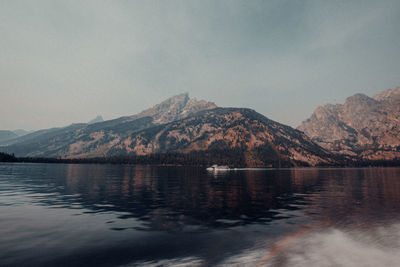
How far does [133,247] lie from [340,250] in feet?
65.5

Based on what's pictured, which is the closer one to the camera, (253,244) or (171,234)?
(253,244)

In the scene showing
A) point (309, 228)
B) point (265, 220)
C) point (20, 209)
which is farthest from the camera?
point (20, 209)

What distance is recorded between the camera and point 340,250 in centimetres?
2208

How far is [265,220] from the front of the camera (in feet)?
110

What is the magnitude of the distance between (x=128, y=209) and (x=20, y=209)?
18316 mm

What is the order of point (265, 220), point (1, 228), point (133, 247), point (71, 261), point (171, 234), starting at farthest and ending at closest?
point (265, 220) < point (1, 228) < point (171, 234) < point (133, 247) < point (71, 261)

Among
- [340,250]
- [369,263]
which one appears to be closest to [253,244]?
[340,250]

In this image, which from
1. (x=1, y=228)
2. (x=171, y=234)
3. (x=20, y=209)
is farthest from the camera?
(x=20, y=209)

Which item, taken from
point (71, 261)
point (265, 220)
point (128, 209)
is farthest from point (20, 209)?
point (265, 220)

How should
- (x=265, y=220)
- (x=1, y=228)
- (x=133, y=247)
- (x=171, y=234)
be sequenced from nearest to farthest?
(x=133, y=247) < (x=171, y=234) < (x=1, y=228) < (x=265, y=220)

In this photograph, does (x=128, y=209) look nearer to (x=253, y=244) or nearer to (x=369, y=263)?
(x=253, y=244)

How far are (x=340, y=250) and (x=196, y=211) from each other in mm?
22444

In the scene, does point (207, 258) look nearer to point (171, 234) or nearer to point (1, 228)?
point (171, 234)

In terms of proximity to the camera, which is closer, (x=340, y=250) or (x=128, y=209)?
(x=340, y=250)
